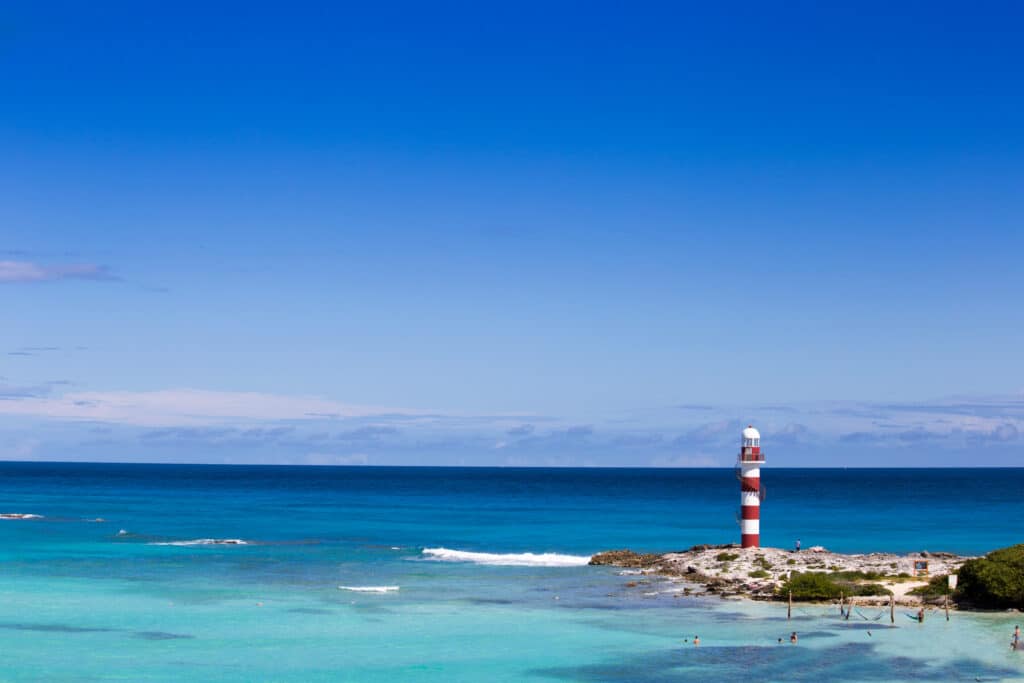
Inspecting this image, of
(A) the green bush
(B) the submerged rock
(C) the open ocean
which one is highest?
(A) the green bush

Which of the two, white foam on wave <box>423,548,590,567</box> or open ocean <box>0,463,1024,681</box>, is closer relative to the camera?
open ocean <box>0,463,1024,681</box>

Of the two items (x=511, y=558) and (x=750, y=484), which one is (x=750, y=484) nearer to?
(x=750, y=484)

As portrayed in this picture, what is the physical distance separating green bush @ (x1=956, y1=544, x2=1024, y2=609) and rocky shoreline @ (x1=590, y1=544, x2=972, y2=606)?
1808 mm

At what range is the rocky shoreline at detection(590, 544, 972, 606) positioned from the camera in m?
53.2

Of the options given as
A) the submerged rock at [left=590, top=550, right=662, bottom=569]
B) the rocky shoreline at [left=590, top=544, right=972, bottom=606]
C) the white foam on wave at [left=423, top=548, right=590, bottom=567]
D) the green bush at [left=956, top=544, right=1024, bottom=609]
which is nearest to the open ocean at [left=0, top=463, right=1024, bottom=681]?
the white foam on wave at [left=423, top=548, right=590, bottom=567]

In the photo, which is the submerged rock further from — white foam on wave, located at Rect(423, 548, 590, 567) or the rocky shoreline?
white foam on wave, located at Rect(423, 548, 590, 567)

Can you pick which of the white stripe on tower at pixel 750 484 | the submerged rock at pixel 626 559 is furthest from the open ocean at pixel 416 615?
the white stripe on tower at pixel 750 484

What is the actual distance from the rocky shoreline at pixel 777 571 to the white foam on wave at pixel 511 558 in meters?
5.51

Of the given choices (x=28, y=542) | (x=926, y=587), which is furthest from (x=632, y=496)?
(x=926, y=587)

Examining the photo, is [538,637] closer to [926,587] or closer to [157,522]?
[926,587]

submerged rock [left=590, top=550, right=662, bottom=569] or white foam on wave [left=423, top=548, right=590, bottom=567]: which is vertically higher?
submerged rock [left=590, top=550, right=662, bottom=569]

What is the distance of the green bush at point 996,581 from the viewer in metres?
48.3

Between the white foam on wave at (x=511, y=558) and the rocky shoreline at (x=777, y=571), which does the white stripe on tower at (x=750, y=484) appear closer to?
the rocky shoreline at (x=777, y=571)

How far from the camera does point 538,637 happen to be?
147ft
